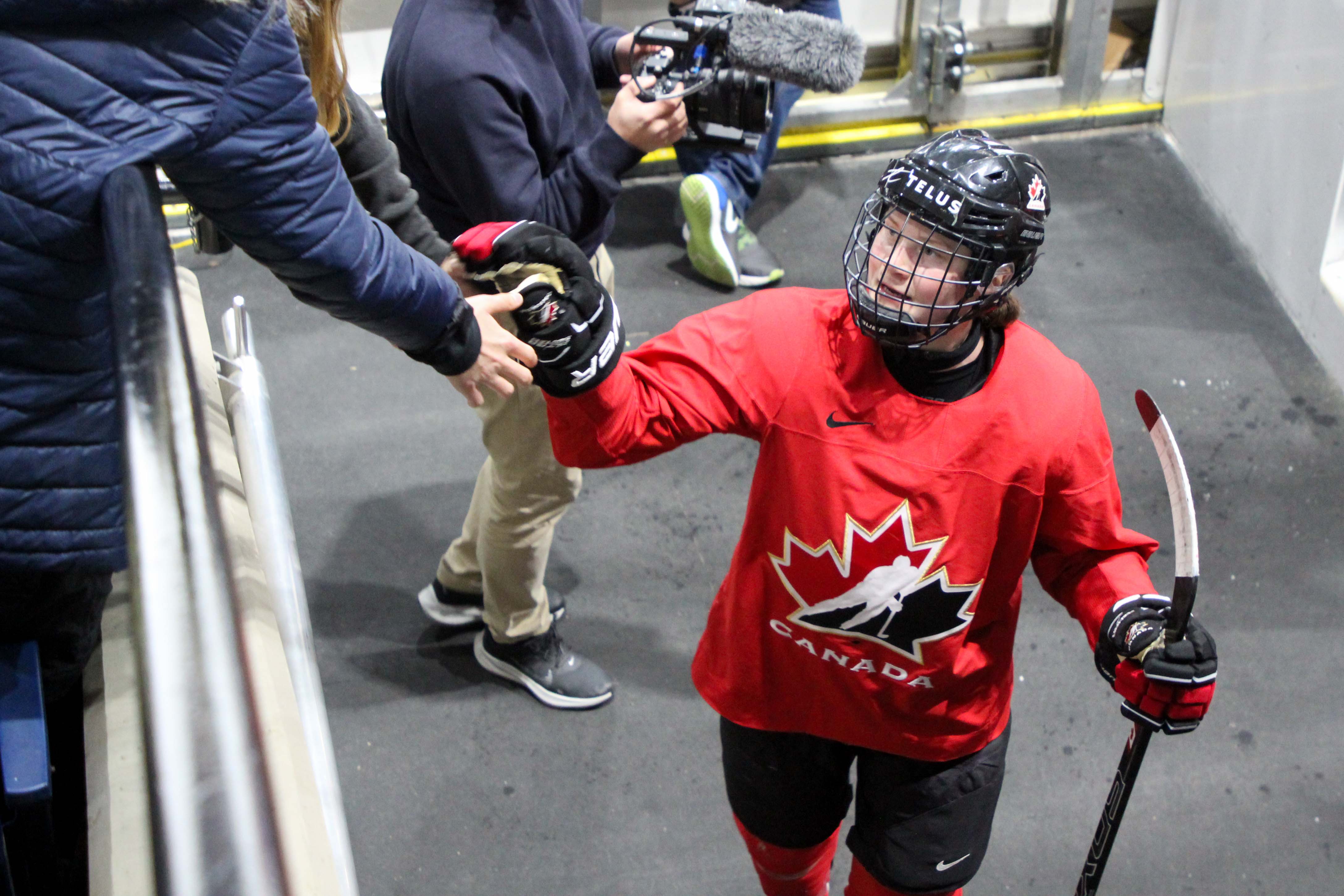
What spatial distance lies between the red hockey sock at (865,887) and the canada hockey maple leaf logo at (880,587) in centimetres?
50

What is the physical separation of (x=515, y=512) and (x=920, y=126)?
3306 mm

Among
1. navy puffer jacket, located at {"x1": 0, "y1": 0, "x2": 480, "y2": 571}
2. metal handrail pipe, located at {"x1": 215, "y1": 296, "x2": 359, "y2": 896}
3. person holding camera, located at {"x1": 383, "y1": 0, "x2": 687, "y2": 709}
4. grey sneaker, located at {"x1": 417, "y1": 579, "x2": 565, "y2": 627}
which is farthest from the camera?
grey sneaker, located at {"x1": 417, "y1": 579, "x2": 565, "y2": 627}

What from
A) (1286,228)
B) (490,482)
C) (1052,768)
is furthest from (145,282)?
(1286,228)

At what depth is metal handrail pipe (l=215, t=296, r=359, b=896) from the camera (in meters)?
1.02

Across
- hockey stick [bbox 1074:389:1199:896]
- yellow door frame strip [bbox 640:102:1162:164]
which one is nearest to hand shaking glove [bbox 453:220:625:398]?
hockey stick [bbox 1074:389:1199:896]

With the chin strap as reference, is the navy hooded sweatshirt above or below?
above

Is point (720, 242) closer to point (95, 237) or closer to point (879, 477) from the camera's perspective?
point (879, 477)

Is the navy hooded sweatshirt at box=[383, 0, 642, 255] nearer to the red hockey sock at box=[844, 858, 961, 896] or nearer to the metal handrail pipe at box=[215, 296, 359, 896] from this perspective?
the metal handrail pipe at box=[215, 296, 359, 896]

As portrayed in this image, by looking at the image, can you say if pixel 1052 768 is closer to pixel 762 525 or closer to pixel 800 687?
pixel 800 687

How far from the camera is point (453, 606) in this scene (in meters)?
3.13

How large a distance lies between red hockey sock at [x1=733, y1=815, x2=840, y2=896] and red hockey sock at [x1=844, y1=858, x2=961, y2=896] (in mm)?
56

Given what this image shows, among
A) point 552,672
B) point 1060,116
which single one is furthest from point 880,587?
point 1060,116

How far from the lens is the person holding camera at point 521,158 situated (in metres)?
2.16

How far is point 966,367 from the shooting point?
174 centimetres
